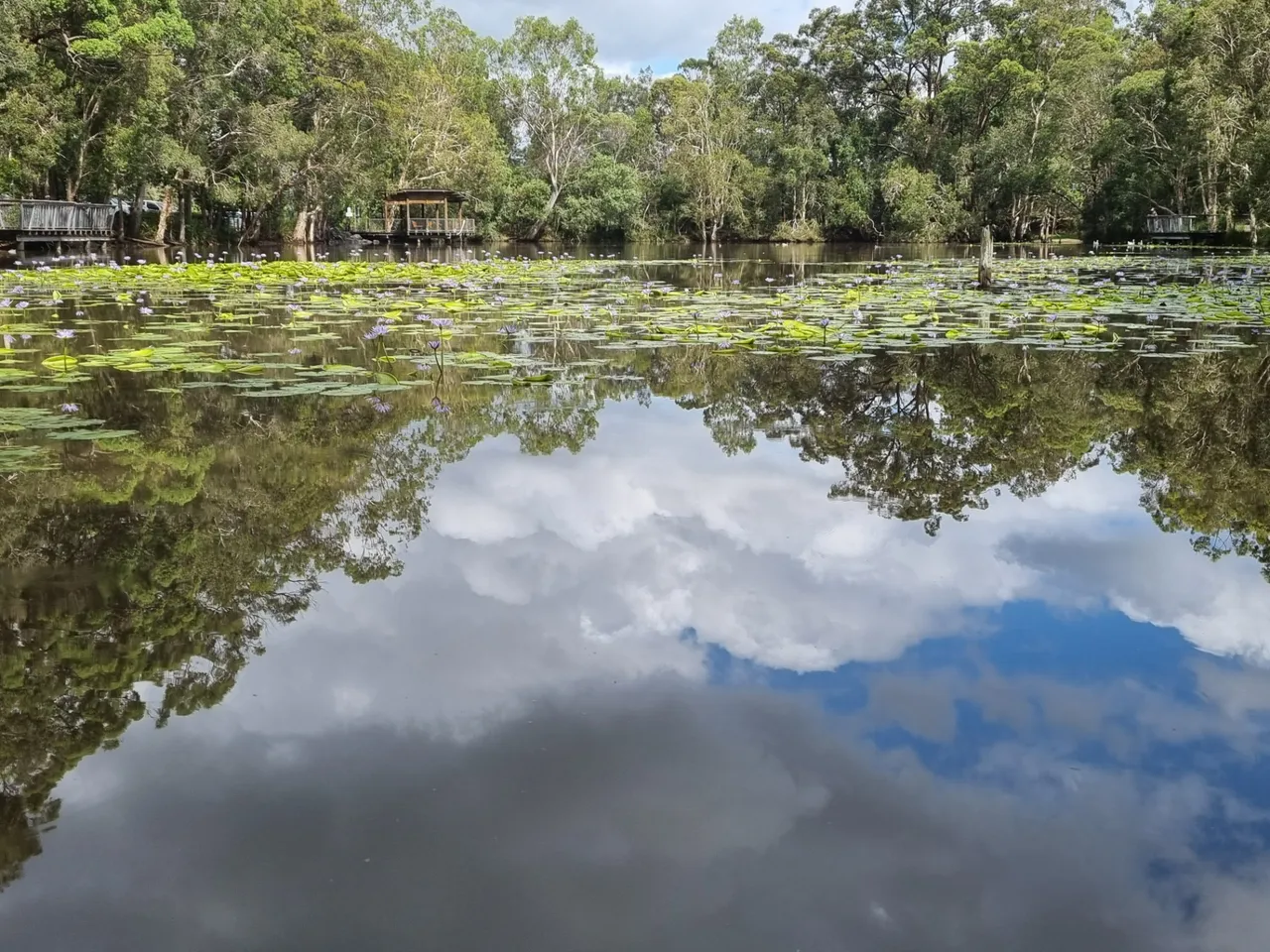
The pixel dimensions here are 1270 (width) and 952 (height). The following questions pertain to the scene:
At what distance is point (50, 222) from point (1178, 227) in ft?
104

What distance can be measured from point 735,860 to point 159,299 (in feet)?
34.6

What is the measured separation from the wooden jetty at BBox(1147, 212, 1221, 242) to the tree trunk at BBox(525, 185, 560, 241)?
24106mm

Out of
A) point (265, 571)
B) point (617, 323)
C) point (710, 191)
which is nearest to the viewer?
point (265, 571)

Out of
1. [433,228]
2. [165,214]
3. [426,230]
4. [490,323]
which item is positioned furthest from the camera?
[433,228]

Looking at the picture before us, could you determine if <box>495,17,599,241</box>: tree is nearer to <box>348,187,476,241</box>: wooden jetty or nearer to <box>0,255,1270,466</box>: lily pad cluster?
<box>348,187,476,241</box>: wooden jetty

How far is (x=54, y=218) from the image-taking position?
21.7 metres

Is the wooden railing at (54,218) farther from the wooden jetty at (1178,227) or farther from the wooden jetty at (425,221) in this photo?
the wooden jetty at (1178,227)

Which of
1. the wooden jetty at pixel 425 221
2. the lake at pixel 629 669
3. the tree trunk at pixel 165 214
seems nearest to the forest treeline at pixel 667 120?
the tree trunk at pixel 165 214

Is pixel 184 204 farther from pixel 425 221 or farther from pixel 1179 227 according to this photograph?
pixel 1179 227

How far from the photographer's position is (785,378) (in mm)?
5848

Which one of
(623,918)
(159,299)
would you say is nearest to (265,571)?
(623,918)

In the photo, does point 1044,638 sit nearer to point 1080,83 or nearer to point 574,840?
point 574,840

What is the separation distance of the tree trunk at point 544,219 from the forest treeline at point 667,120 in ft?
0.33

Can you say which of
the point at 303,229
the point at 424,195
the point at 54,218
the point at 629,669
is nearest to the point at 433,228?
the point at 424,195
